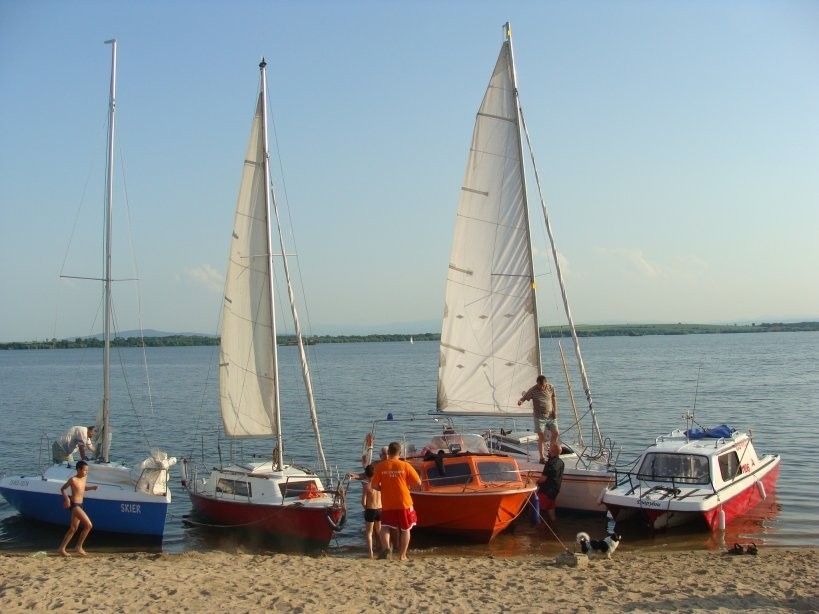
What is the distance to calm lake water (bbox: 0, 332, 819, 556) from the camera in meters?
19.4

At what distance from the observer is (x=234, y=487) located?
19.8 m

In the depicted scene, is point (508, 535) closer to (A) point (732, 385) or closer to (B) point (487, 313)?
(B) point (487, 313)

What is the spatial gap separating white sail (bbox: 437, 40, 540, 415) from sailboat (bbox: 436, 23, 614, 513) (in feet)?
0.09

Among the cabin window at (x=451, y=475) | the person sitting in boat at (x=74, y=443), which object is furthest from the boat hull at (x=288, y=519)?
the person sitting in boat at (x=74, y=443)

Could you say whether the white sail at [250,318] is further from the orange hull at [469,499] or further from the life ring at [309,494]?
the orange hull at [469,499]

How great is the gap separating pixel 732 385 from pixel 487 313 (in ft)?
138

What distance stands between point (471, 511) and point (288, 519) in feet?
14.1

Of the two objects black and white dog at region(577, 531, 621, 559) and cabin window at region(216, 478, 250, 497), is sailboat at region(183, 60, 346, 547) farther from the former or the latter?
black and white dog at region(577, 531, 621, 559)

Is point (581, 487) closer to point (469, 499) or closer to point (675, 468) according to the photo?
point (675, 468)

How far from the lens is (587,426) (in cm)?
3797

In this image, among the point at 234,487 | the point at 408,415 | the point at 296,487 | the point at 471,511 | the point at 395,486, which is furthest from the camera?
the point at 408,415

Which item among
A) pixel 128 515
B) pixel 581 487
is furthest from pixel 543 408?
pixel 128 515

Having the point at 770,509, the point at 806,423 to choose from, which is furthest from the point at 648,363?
the point at 770,509

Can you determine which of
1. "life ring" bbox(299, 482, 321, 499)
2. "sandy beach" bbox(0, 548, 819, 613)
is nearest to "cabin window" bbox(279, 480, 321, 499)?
"life ring" bbox(299, 482, 321, 499)
